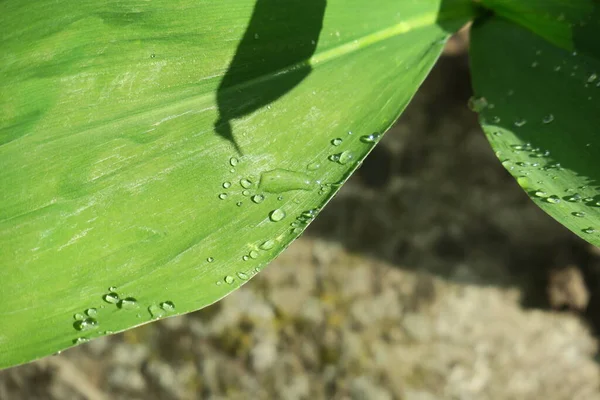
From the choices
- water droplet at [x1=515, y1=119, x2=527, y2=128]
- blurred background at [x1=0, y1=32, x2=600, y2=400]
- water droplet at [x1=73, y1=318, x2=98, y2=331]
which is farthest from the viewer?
blurred background at [x1=0, y1=32, x2=600, y2=400]

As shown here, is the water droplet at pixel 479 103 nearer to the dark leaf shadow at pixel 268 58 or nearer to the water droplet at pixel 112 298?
the dark leaf shadow at pixel 268 58

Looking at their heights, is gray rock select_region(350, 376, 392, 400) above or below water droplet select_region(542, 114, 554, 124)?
below

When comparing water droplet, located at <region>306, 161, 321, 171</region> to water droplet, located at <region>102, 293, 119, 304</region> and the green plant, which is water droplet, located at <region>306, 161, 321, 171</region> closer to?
the green plant

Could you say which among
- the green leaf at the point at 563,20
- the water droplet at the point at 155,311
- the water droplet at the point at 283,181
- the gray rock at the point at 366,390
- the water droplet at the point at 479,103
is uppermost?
the green leaf at the point at 563,20

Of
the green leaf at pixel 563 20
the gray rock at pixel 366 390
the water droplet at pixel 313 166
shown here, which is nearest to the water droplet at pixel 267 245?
the water droplet at pixel 313 166

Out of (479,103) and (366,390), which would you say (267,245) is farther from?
(366,390)

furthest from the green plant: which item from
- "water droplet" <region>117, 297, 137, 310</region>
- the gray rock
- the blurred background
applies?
the gray rock

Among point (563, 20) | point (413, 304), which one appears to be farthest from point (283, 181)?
point (413, 304)
